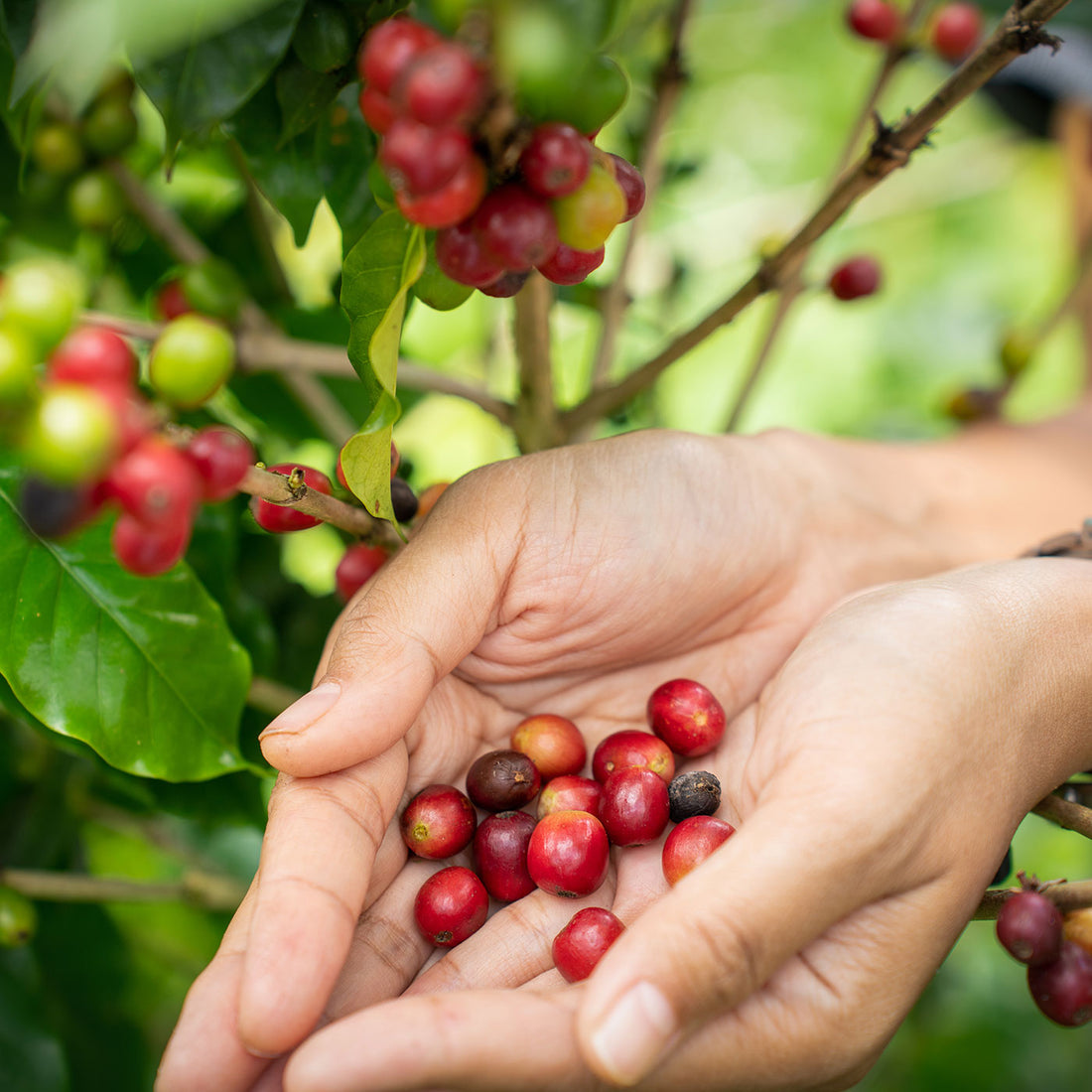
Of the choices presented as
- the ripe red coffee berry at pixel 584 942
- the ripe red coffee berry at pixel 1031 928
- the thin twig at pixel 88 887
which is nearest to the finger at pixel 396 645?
the ripe red coffee berry at pixel 584 942

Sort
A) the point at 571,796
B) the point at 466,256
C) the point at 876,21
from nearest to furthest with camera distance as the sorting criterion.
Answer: the point at 466,256, the point at 571,796, the point at 876,21

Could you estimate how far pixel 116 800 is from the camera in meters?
2.69

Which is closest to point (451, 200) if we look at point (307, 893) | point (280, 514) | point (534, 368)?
point (280, 514)

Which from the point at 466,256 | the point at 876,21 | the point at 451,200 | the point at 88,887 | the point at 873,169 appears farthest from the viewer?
the point at 876,21

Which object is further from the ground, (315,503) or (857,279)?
(857,279)

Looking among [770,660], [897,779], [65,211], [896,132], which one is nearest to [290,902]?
[897,779]

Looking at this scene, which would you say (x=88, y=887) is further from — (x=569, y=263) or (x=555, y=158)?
(x=555, y=158)

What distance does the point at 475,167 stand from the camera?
1.25 m

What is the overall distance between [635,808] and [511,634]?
0.47 meters

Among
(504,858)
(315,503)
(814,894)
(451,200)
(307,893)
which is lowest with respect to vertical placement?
(504,858)

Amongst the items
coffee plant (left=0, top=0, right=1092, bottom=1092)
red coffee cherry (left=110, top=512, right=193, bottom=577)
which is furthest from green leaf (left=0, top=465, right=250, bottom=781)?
red coffee cherry (left=110, top=512, right=193, bottom=577)

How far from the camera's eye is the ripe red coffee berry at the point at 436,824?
1.97m

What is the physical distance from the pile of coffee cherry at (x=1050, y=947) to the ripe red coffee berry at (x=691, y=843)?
520 mm

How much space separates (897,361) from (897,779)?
18.2 feet
